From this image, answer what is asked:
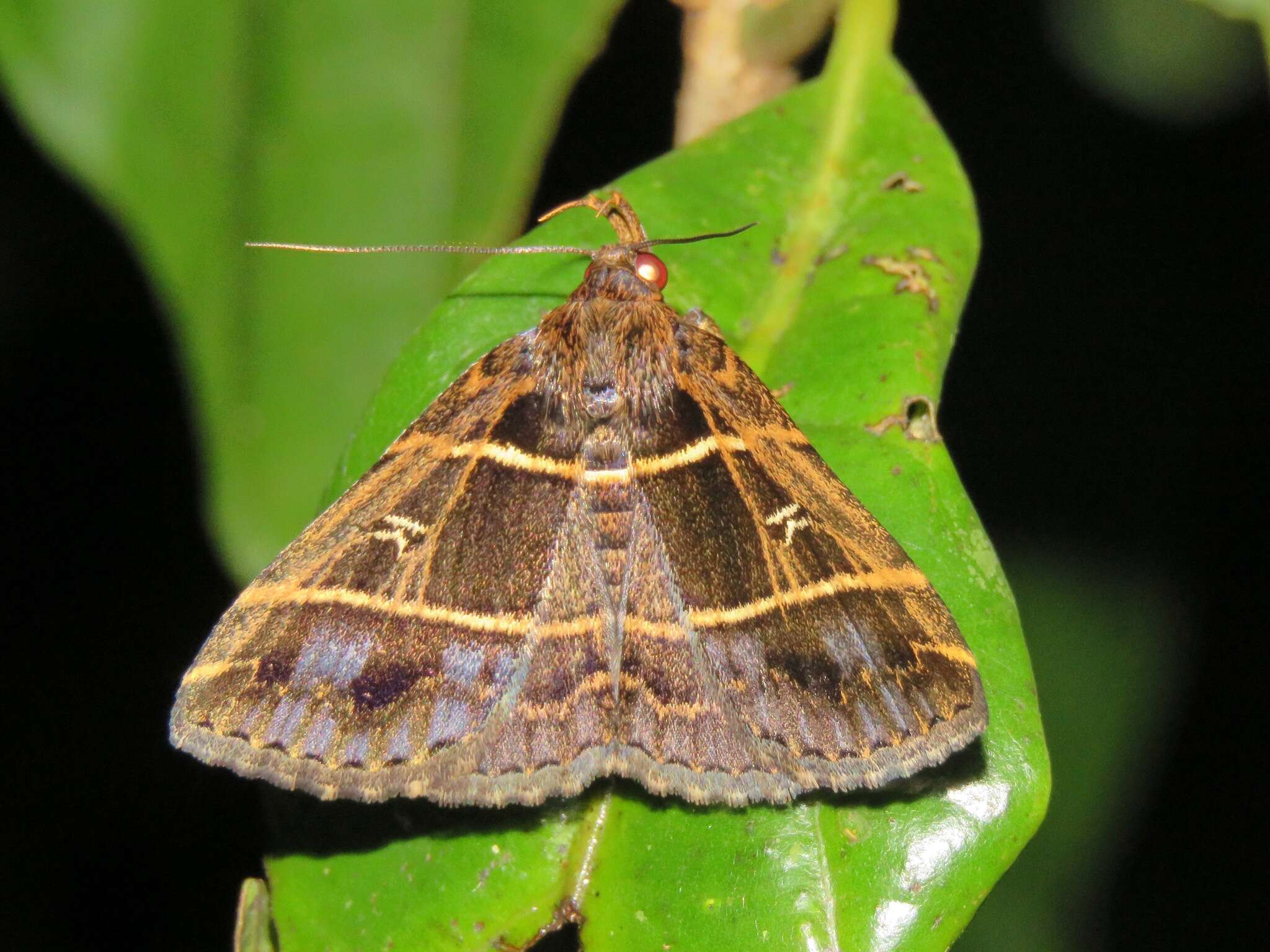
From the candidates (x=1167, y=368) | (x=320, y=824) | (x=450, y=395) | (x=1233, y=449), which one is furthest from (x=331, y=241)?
(x=1233, y=449)

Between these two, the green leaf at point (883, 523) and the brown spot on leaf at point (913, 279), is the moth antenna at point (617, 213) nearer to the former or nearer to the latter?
the green leaf at point (883, 523)

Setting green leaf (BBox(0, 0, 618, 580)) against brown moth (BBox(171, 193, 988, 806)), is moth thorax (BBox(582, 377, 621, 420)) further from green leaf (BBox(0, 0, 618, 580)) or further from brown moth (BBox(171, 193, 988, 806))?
green leaf (BBox(0, 0, 618, 580))

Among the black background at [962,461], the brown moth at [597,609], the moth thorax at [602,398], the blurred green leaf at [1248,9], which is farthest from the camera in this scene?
the black background at [962,461]

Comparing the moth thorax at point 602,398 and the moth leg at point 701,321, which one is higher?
the moth leg at point 701,321

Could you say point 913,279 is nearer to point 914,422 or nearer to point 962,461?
point 914,422

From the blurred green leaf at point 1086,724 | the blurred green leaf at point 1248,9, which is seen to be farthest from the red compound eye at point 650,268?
the blurred green leaf at point 1086,724
